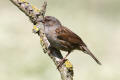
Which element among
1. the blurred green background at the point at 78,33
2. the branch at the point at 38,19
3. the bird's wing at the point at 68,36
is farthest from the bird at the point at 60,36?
the blurred green background at the point at 78,33

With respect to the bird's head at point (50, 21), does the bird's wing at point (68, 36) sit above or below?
below

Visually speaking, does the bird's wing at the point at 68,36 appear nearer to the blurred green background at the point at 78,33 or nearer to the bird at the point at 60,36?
the bird at the point at 60,36

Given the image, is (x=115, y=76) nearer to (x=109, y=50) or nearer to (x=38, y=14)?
(x=109, y=50)

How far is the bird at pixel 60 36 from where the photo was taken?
839 centimetres

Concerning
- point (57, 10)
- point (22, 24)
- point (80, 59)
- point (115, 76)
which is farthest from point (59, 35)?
point (57, 10)

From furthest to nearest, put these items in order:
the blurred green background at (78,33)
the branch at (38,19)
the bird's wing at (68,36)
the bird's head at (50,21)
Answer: the blurred green background at (78,33), the bird's wing at (68,36), the bird's head at (50,21), the branch at (38,19)

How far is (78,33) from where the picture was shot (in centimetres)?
1507

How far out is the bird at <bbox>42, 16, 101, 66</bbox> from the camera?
8391mm

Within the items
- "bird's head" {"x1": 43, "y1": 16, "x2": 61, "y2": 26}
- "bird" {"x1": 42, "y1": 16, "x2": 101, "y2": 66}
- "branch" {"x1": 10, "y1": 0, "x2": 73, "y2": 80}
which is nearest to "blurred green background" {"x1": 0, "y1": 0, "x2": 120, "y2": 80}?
"bird" {"x1": 42, "y1": 16, "x2": 101, "y2": 66}

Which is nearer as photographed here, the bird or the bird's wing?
the bird

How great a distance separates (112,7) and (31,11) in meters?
9.43

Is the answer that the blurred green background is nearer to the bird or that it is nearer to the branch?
Result: the bird

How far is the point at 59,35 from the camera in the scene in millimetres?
8711

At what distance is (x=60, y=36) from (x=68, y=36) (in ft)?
0.46
